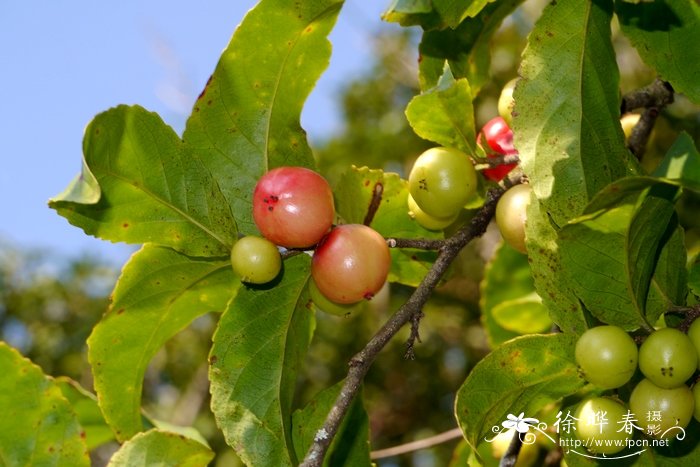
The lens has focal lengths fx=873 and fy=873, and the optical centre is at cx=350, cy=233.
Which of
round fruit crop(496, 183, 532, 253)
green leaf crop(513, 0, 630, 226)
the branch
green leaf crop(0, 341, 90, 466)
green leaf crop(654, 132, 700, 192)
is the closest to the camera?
green leaf crop(654, 132, 700, 192)

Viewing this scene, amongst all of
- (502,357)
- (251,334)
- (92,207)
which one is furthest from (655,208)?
(92,207)

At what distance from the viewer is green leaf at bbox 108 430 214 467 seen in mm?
1509

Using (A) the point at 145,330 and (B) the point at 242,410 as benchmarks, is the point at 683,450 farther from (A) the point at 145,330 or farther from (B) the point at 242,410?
(A) the point at 145,330

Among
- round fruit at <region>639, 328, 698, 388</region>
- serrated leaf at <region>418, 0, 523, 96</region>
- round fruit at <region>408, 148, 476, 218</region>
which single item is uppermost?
serrated leaf at <region>418, 0, 523, 96</region>

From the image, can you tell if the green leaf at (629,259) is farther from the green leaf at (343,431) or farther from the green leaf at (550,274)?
the green leaf at (343,431)

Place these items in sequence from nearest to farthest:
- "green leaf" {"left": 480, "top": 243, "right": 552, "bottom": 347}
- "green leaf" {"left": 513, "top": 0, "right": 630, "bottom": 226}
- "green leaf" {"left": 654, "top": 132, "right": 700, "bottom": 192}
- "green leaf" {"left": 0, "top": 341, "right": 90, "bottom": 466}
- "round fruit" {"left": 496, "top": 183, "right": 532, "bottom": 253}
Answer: "green leaf" {"left": 654, "top": 132, "right": 700, "bottom": 192} → "green leaf" {"left": 513, "top": 0, "right": 630, "bottom": 226} → "round fruit" {"left": 496, "top": 183, "right": 532, "bottom": 253} → "green leaf" {"left": 0, "top": 341, "right": 90, "bottom": 466} → "green leaf" {"left": 480, "top": 243, "right": 552, "bottom": 347}

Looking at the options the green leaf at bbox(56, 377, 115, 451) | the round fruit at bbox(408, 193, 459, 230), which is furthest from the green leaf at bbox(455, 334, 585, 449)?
the green leaf at bbox(56, 377, 115, 451)

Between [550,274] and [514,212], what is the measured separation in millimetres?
196

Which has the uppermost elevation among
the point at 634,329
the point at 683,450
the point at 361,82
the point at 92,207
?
the point at 92,207

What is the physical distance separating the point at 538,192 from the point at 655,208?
0.56 ft

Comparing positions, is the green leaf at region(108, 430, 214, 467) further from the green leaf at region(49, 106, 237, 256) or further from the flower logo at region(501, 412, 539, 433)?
the flower logo at region(501, 412, 539, 433)

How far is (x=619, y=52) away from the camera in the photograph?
413cm

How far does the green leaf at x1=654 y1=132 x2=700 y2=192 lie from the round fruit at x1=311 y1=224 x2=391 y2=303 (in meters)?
0.54

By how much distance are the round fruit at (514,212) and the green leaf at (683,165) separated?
409 mm
